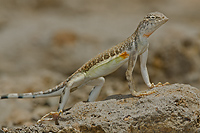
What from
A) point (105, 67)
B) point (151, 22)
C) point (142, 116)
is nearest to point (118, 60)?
point (105, 67)

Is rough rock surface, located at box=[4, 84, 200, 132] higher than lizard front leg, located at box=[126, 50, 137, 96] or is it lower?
lower

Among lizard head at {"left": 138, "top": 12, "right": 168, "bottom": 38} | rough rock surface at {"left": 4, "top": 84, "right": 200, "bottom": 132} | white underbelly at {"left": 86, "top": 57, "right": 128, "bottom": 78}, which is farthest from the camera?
white underbelly at {"left": 86, "top": 57, "right": 128, "bottom": 78}

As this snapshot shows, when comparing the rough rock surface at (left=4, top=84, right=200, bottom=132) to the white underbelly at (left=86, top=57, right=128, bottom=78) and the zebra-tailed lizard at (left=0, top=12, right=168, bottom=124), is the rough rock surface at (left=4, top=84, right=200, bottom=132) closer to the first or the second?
the zebra-tailed lizard at (left=0, top=12, right=168, bottom=124)

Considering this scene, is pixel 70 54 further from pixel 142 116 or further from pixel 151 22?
pixel 142 116

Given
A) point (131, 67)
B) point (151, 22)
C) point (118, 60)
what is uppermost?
point (151, 22)

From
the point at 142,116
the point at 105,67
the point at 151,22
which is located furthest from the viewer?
the point at 105,67

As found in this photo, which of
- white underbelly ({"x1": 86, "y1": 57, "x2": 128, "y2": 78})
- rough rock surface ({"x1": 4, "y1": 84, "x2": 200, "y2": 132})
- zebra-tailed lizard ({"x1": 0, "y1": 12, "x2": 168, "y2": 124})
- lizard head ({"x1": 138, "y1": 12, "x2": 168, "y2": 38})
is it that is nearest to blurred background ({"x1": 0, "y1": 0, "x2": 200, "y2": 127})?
zebra-tailed lizard ({"x1": 0, "y1": 12, "x2": 168, "y2": 124})

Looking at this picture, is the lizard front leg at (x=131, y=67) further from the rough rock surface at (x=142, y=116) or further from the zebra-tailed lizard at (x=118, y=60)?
the rough rock surface at (x=142, y=116)
